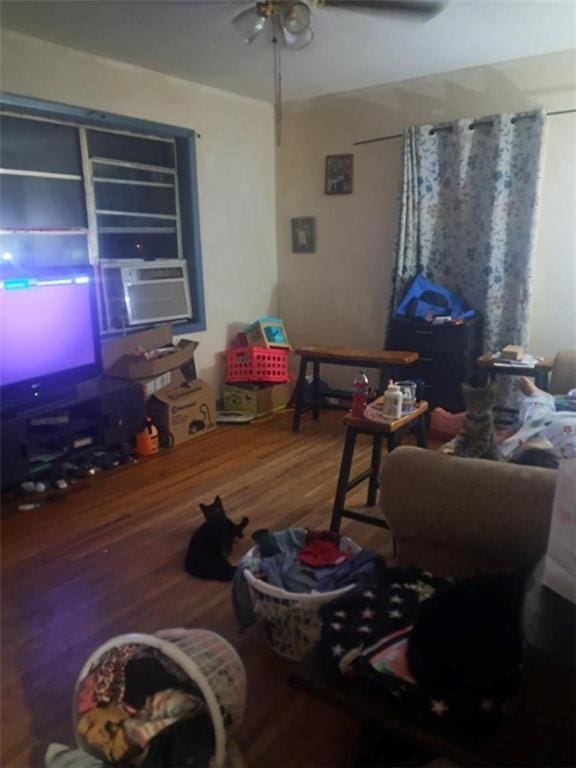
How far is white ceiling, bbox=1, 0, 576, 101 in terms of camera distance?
2.79 m

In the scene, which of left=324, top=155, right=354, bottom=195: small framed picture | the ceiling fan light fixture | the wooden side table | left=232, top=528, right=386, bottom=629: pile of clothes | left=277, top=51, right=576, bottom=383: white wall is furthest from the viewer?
left=324, top=155, right=354, bottom=195: small framed picture

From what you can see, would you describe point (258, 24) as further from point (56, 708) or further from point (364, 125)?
point (56, 708)

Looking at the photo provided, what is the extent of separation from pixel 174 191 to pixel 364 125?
1538mm

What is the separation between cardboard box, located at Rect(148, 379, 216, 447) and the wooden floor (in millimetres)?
120

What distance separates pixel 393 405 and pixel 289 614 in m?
0.97

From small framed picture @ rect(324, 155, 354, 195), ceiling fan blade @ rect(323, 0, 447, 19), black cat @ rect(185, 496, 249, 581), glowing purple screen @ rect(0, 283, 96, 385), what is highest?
ceiling fan blade @ rect(323, 0, 447, 19)

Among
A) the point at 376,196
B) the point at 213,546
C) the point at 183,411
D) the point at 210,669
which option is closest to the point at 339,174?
the point at 376,196

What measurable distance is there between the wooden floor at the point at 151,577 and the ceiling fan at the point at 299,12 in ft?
7.32

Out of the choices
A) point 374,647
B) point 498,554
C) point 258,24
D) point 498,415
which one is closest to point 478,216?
point 498,415

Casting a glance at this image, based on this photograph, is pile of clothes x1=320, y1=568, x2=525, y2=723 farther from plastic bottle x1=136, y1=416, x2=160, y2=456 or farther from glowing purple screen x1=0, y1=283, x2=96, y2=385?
plastic bottle x1=136, y1=416, x2=160, y2=456

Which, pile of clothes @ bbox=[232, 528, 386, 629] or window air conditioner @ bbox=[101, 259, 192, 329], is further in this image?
window air conditioner @ bbox=[101, 259, 192, 329]

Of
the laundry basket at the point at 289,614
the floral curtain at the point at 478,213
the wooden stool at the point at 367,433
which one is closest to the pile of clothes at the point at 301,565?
the laundry basket at the point at 289,614

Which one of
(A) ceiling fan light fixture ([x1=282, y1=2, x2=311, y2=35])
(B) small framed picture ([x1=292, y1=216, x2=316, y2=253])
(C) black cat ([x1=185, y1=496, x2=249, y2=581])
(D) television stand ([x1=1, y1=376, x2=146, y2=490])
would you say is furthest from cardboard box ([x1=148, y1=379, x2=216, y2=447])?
(A) ceiling fan light fixture ([x1=282, y1=2, x2=311, y2=35])

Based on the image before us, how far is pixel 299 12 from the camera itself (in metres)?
2.47
